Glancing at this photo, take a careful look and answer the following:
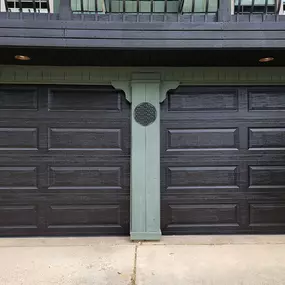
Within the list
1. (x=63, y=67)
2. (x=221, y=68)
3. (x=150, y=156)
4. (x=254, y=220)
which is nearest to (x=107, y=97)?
(x=63, y=67)

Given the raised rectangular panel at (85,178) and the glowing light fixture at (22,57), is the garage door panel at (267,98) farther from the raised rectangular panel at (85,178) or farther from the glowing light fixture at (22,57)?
the glowing light fixture at (22,57)

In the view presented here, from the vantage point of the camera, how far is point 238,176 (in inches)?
152

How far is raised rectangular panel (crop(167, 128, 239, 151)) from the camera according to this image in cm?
386

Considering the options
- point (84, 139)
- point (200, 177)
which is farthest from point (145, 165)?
point (84, 139)

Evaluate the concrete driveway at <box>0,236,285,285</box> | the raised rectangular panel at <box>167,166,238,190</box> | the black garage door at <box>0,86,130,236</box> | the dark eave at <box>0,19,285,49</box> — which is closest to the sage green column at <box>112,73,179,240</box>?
the black garage door at <box>0,86,130,236</box>

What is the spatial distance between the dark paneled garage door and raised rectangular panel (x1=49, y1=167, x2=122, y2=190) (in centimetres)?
72

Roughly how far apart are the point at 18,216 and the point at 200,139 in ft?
9.27

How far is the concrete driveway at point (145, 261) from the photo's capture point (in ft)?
8.89

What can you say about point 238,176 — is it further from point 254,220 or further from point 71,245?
point 71,245

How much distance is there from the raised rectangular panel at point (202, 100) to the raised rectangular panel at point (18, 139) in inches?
78.7

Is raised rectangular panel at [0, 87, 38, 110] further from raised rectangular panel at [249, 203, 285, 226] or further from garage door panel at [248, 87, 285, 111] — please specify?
raised rectangular panel at [249, 203, 285, 226]

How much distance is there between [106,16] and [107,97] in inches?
41.5

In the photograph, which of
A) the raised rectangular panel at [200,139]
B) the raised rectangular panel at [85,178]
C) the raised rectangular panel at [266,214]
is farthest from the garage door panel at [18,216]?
the raised rectangular panel at [266,214]

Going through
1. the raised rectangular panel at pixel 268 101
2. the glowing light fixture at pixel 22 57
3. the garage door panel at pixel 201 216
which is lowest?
the garage door panel at pixel 201 216
